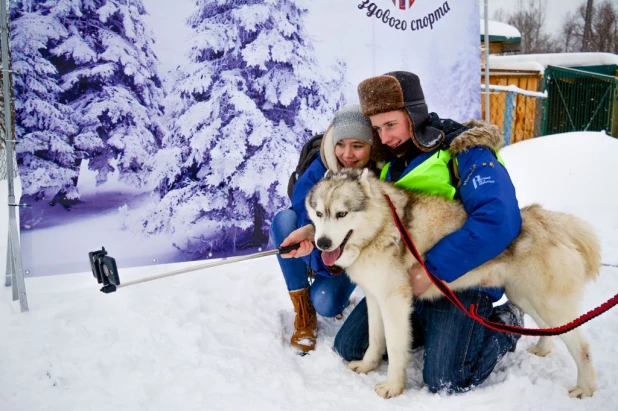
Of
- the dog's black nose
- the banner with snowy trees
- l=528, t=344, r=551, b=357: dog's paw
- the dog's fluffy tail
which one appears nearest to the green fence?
the banner with snowy trees

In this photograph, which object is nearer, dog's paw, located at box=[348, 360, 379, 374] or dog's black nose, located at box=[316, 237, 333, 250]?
dog's black nose, located at box=[316, 237, 333, 250]

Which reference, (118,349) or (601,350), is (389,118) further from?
(118,349)

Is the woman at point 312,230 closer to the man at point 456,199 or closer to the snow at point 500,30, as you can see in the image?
the man at point 456,199

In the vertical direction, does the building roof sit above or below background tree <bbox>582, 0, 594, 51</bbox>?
below

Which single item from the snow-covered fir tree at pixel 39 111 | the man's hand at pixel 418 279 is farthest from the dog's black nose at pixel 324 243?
the snow-covered fir tree at pixel 39 111

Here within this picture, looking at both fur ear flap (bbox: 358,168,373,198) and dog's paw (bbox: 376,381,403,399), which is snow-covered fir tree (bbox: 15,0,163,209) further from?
dog's paw (bbox: 376,381,403,399)

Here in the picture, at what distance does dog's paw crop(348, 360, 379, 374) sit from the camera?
269cm

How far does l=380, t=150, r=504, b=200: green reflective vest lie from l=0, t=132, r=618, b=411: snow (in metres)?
1.14

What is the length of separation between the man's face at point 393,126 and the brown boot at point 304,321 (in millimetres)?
1248

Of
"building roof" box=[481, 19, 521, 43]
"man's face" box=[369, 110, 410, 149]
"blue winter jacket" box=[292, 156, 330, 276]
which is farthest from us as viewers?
"building roof" box=[481, 19, 521, 43]

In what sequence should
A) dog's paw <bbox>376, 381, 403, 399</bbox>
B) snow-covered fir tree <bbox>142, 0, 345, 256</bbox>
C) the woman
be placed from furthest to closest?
snow-covered fir tree <bbox>142, 0, 345, 256</bbox> < the woman < dog's paw <bbox>376, 381, 403, 399</bbox>

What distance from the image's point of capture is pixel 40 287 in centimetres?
357

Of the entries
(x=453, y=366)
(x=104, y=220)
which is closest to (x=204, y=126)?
(x=104, y=220)

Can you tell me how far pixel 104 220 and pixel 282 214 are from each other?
69.5 inches
